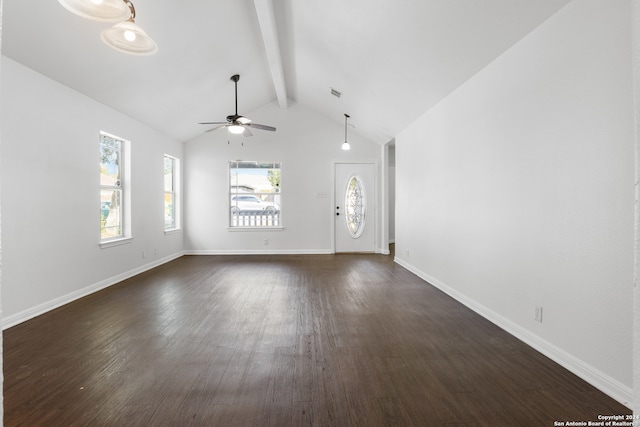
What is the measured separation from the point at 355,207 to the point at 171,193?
3.87 m

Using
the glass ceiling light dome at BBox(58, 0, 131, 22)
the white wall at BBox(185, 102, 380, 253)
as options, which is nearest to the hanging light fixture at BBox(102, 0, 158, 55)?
the glass ceiling light dome at BBox(58, 0, 131, 22)

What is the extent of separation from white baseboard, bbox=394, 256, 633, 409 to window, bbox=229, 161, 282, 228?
15.5 feet

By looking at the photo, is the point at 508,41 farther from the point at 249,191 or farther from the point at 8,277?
the point at 249,191

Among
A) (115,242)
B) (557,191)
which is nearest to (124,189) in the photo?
(115,242)

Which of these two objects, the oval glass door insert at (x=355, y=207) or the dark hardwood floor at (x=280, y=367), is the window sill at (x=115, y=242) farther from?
the oval glass door insert at (x=355, y=207)

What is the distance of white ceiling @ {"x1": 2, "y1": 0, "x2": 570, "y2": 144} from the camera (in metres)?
2.97

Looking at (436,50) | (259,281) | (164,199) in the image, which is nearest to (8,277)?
(259,281)

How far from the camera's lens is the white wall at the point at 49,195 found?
322 centimetres

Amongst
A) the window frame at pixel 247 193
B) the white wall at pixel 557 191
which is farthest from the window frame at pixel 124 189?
the white wall at pixel 557 191

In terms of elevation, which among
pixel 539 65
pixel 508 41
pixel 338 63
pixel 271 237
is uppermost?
pixel 338 63

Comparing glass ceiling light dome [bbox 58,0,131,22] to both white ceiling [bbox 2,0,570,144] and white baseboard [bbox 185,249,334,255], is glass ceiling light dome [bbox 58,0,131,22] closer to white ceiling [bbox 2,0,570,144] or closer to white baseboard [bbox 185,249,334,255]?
white ceiling [bbox 2,0,570,144]

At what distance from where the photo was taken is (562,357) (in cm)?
246

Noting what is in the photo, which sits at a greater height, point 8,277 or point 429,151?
point 429,151

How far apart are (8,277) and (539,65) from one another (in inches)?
194
